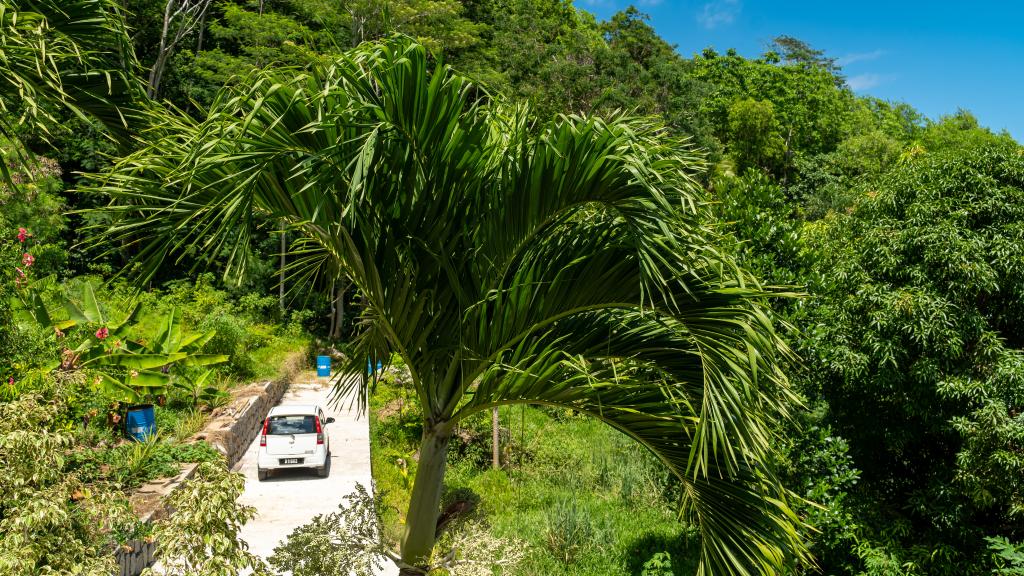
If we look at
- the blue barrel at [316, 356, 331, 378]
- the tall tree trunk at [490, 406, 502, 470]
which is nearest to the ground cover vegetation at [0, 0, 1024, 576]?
the tall tree trunk at [490, 406, 502, 470]

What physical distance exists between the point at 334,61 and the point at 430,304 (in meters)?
1.52

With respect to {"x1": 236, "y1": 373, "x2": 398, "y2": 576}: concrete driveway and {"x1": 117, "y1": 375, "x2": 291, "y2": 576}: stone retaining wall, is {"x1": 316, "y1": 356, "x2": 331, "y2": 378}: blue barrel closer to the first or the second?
{"x1": 117, "y1": 375, "x2": 291, "y2": 576}: stone retaining wall

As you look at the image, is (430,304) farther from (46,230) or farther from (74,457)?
(46,230)

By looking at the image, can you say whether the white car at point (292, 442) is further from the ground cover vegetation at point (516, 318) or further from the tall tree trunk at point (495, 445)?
the tall tree trunk at point (495, 445)

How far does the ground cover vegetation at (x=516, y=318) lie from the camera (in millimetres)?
3432

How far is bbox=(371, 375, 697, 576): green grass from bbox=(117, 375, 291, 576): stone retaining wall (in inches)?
86.7

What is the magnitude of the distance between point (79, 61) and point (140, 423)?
278 inches

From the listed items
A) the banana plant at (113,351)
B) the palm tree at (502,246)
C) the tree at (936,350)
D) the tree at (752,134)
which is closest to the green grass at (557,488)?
the tree at (936,350)

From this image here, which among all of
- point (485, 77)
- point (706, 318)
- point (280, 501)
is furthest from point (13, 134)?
point (485, 77)

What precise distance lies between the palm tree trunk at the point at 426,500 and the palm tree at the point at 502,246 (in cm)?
1

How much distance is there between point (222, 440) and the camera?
10.5m

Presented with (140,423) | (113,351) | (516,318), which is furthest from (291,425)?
(516,318)

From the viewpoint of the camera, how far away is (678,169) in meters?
3.50

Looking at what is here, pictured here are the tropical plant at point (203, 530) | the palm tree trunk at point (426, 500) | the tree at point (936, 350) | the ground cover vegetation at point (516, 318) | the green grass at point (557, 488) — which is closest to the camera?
the ground cover vegetation at point (516, 318)
